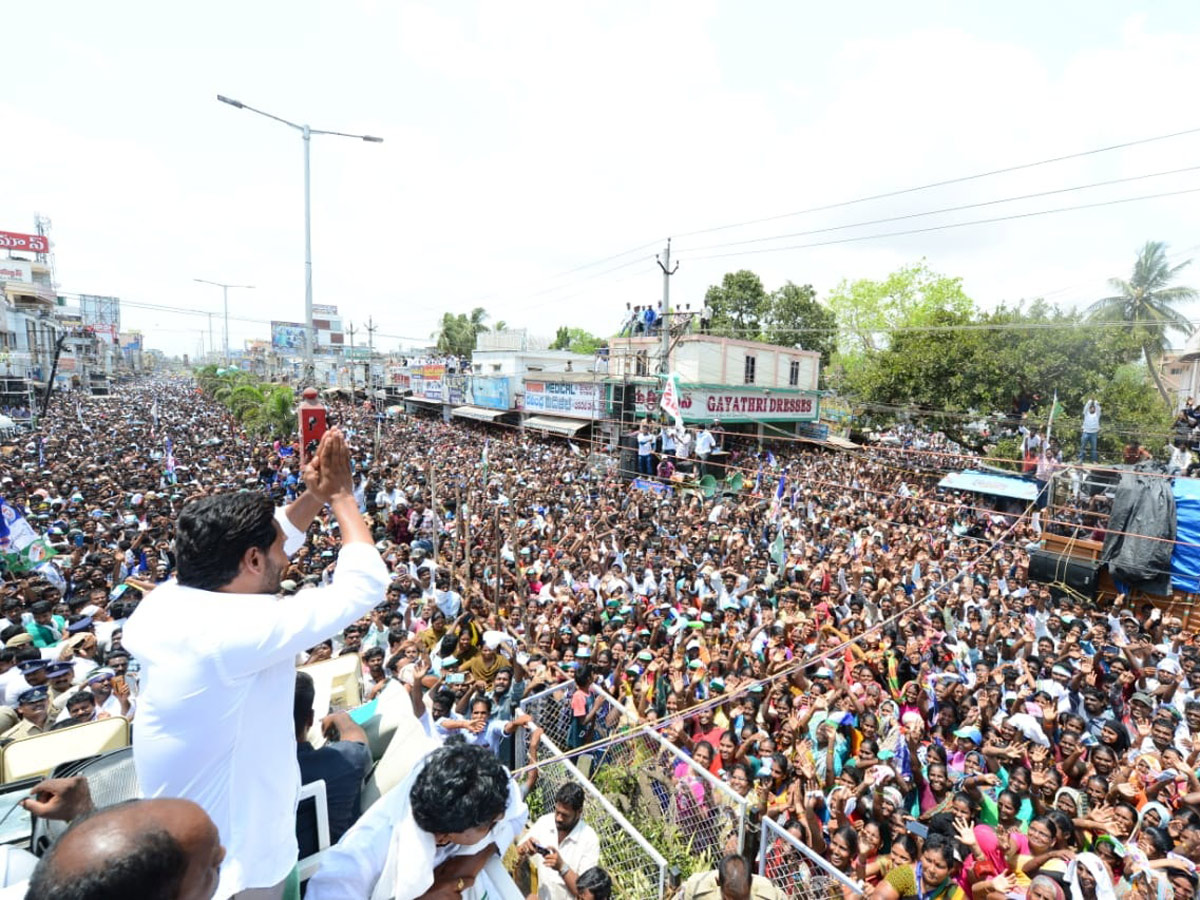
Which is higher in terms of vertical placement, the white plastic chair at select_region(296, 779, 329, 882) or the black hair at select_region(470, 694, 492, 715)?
the white plastic chair at select_region(296, 779, 329, 882)

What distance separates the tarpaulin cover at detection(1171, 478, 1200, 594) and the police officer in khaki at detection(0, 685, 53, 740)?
1259 centimetres

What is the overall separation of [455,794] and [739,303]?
41.2 metres

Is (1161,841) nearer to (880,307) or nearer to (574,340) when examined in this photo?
(880,307)

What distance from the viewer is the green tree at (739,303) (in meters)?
40.1

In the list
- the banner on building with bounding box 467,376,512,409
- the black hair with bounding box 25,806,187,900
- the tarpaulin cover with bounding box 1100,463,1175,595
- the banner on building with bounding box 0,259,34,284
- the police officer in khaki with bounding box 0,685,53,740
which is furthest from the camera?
the banner on building with bounding box 0,259,34,284

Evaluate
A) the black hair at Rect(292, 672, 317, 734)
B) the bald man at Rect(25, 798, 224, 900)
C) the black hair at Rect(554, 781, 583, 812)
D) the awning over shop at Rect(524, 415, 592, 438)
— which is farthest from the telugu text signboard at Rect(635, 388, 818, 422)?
the bald man at Rect(25, 798, 224, 900)

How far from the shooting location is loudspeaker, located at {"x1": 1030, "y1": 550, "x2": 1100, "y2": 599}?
965 cm

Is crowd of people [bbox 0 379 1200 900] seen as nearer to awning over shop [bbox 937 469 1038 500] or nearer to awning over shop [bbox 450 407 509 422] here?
awning over shop [bbox 937 469 1038 500]

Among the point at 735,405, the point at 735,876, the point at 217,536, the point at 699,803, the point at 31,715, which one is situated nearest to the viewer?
the point at 217,536

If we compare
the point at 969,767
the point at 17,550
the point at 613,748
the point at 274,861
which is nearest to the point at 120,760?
the point at 274,861

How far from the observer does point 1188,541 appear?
8.77 meters

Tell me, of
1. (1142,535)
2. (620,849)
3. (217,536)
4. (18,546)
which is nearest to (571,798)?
(620,849)

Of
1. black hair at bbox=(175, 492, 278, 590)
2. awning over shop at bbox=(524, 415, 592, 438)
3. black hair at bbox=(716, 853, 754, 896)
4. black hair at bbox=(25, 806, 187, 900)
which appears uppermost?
black hair at bbox=(175, 492, 278, 590)

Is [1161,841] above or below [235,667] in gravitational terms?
below
